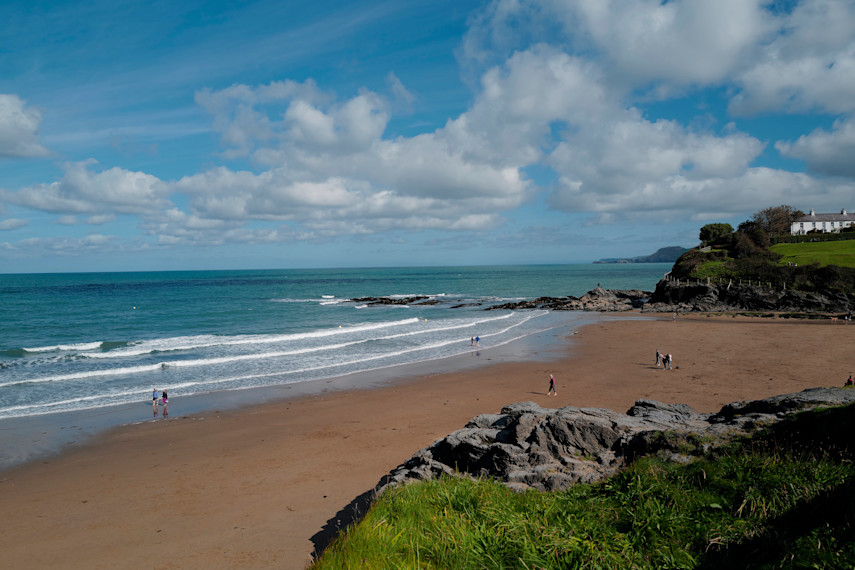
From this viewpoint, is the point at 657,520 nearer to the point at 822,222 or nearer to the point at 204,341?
the point at 204,341

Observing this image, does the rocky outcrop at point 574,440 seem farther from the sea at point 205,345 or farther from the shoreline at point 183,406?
the sea at point 205,345

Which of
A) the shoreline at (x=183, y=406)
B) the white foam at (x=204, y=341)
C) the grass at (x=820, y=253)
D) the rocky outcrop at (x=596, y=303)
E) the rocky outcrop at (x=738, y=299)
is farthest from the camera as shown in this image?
the rocky outcrop at (x=596, y=303)

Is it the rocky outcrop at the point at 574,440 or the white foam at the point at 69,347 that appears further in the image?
the white foam at the point at 69,347

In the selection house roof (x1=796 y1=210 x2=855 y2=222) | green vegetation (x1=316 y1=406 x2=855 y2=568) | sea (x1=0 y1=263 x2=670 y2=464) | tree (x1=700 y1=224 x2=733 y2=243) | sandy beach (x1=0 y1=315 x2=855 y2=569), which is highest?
house roof (x1=796 y1=210 x2=855 y2=222)

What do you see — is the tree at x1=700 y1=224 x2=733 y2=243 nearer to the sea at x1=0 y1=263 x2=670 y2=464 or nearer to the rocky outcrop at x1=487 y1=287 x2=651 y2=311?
the rocky outcrop at x1=487 y1=287 x2=651 y2=311

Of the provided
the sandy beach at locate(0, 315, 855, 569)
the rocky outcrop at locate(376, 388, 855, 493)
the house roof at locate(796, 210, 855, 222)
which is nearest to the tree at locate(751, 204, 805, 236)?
the house roof at locate(796, 210, 855, 222)

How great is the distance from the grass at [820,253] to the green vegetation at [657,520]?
6723 cm

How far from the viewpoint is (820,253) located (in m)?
63.0

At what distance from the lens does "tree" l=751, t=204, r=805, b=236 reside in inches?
3642

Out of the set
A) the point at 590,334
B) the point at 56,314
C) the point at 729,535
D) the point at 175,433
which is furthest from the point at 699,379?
the point at 56,314

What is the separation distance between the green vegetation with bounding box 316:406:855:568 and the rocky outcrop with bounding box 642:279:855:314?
187 feet

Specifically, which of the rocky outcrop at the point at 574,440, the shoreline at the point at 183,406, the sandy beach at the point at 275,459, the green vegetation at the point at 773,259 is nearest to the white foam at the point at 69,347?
the shoreline at the point at 183,406

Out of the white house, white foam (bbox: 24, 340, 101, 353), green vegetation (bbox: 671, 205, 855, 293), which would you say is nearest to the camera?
white foam (bbox: 24, 340, 101, 353)

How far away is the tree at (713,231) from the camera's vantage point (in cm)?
8819
